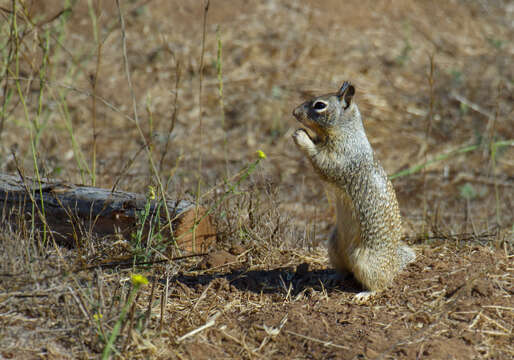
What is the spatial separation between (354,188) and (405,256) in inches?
25.1

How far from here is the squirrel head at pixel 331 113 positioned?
377 cm

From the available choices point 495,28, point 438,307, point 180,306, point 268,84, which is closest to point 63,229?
point 180,306

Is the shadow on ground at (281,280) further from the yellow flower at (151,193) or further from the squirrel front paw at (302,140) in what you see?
the squirrel front paw at (302,140)

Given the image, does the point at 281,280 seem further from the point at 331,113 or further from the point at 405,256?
the point at 331,113

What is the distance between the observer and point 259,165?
429cm

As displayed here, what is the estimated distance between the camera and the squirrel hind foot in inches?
146

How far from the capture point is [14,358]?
9.35ft

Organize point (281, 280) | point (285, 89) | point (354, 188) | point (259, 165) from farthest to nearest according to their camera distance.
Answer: point (285, 89) → point (259, 165) → point (281, 280) → point (354, 188)

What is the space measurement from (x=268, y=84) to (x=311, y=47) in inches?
45.6

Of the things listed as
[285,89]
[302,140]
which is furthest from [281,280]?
[285,89]

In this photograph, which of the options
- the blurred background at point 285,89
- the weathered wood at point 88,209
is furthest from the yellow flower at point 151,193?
the blurred background at point 285,89

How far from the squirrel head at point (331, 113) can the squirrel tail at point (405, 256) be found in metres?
0.87

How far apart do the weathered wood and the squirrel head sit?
37.4 inches

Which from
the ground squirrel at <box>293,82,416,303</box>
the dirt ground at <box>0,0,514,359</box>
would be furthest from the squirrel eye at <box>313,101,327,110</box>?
the dirt ground at <box>0,0,514,359</box>
